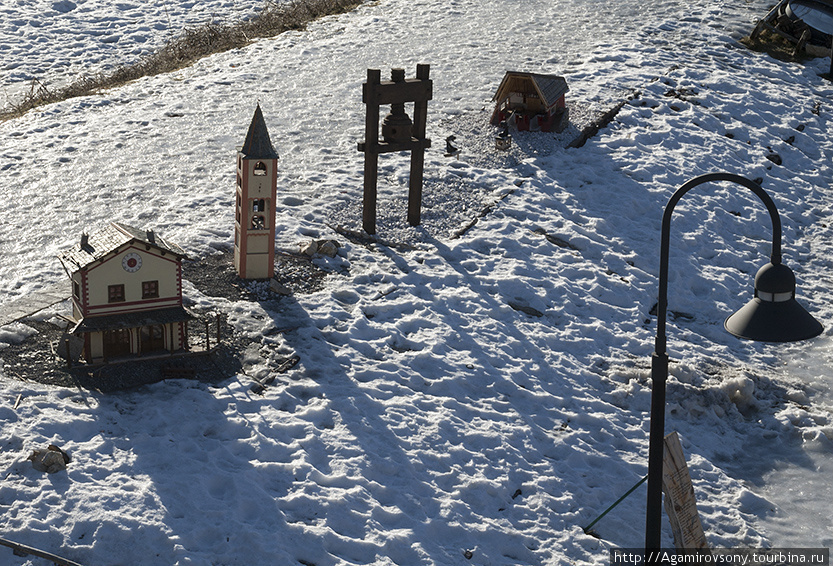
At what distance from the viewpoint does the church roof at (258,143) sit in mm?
9055

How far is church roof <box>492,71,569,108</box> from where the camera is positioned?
13438 millimetres

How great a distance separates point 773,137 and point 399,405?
32.3 ft

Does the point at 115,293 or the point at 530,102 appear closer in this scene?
the point at 115,293

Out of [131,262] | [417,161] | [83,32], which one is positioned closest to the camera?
[131,262]

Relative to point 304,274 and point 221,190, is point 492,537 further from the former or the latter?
point 221,190

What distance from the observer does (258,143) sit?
9094 mm

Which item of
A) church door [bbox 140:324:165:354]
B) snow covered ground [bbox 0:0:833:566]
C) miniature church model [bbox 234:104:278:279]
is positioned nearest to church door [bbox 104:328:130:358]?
church door [bbox 140:324:165:354]

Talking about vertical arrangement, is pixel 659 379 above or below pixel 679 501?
above

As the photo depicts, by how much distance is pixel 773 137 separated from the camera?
15.0 m

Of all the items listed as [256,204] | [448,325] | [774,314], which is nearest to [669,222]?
[774,314]

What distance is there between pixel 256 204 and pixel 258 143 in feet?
2.43

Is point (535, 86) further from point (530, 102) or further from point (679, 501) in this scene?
point (679, 501)

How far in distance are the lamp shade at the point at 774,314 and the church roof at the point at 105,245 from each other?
479 cm

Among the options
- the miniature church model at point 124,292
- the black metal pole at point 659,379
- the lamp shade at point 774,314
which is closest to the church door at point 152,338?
the miniature church model at point 124,292
